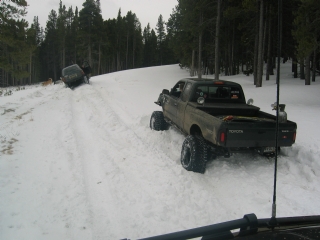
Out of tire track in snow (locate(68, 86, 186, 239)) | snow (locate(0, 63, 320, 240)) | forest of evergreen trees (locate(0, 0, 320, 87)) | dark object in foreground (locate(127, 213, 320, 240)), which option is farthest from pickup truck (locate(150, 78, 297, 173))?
forest of evergreen trees (locate(0, 0, 320, 87))

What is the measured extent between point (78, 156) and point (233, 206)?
3777mm

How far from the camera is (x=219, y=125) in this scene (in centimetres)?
459

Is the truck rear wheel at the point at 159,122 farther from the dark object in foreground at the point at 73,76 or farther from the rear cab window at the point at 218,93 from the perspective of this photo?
the dark object in foreground at the point at 73,76

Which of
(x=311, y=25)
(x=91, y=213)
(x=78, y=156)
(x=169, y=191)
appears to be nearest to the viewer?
(x=91, y=213)

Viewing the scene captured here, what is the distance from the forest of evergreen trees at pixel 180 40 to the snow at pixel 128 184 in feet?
30.8

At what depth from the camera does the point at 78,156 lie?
6.12m

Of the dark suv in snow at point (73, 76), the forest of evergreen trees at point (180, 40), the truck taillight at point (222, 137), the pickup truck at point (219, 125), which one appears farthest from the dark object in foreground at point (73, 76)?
the truck taillight at point (222, 137)

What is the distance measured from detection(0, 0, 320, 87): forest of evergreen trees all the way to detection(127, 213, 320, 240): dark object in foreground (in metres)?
12.6

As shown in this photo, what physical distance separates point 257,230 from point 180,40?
29072 millimetres

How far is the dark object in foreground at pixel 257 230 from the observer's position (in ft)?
5.78

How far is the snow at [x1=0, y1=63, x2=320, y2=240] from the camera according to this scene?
3773 mm

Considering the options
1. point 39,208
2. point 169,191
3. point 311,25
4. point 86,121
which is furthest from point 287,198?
point 311,25

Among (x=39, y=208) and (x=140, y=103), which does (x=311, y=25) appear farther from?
(x=39, y=208)

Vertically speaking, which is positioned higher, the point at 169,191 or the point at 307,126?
the point at 307,126
